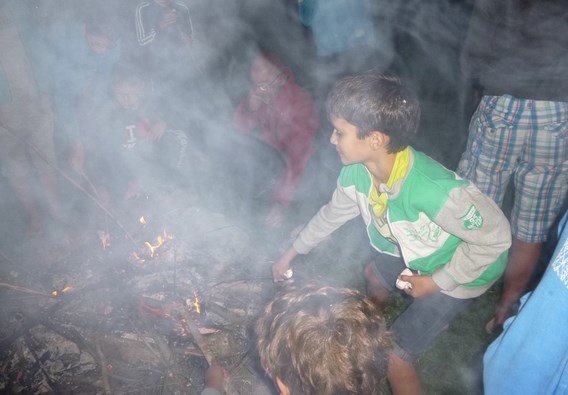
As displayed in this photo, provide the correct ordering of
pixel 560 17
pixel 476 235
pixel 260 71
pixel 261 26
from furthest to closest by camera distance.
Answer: pixel 261 26
pixel 260 71
pixel 560 17
pixel 476 235

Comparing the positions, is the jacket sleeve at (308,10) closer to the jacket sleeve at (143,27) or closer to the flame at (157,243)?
the jacket sleeve at (143,27)

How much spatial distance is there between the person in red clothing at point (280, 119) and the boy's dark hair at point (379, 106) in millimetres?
2076

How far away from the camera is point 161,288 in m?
3.46

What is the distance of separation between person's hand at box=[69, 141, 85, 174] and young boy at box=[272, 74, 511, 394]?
12.3 feet

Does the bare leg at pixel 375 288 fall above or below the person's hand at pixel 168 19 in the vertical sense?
below

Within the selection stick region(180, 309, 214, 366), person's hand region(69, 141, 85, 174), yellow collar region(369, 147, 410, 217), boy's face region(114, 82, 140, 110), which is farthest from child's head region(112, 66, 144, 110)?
yellow collar region(369, 147, 410, 217)


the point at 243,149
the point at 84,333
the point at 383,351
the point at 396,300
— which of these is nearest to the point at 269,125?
the point at 243,149

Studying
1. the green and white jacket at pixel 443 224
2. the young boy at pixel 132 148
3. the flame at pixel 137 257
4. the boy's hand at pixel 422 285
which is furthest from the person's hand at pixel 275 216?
the boy's hand at pixel 422 285

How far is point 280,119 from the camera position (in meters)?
4.53

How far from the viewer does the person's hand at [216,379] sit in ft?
8.43

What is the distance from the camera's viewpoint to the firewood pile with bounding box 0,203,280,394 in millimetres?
2939

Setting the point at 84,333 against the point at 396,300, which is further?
the point at 396,300

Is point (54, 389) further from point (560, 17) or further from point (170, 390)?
point (560, 17)

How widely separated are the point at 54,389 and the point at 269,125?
344 cm
